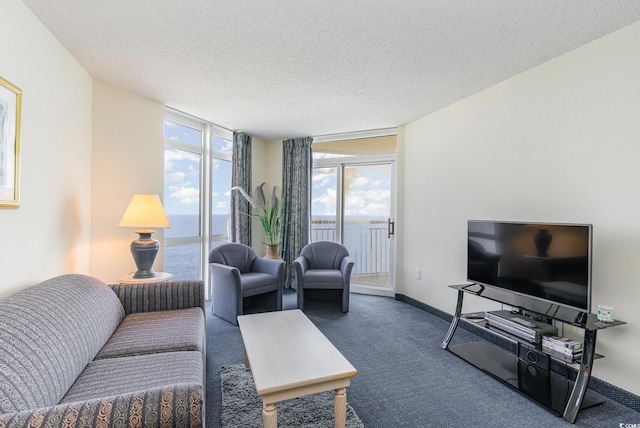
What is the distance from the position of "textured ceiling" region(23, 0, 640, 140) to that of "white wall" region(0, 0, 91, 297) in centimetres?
18

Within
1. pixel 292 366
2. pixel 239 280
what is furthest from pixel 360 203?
pixel 292 366

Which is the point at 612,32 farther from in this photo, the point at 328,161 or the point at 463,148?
the point at 328,161

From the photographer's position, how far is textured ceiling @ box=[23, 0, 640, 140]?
190cm

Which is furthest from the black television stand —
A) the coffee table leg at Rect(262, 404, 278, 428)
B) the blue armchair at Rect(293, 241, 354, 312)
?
the coffee table leg at Rect(262, 404, 278, 428)

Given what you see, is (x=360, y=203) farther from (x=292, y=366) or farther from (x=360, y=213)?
(x=292, y=366)

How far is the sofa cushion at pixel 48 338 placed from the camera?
1127 mm

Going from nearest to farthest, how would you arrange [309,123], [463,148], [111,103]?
Result: [111,103], [463,148], [309,123]

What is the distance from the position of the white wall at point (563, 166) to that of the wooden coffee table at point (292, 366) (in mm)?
1854

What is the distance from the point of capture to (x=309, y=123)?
4293 mm

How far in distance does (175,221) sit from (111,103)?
1478mm

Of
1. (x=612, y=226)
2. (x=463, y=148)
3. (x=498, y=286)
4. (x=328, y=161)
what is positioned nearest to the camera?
(x=612, y=226)

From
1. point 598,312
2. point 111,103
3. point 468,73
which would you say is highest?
point 468,73

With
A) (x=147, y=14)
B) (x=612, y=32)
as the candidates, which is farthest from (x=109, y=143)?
(x=612, y=32)

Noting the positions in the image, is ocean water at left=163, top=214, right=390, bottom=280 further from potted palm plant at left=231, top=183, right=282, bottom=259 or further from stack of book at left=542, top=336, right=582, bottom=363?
stack of book at left=542, top=336, right=582, bottom=363
